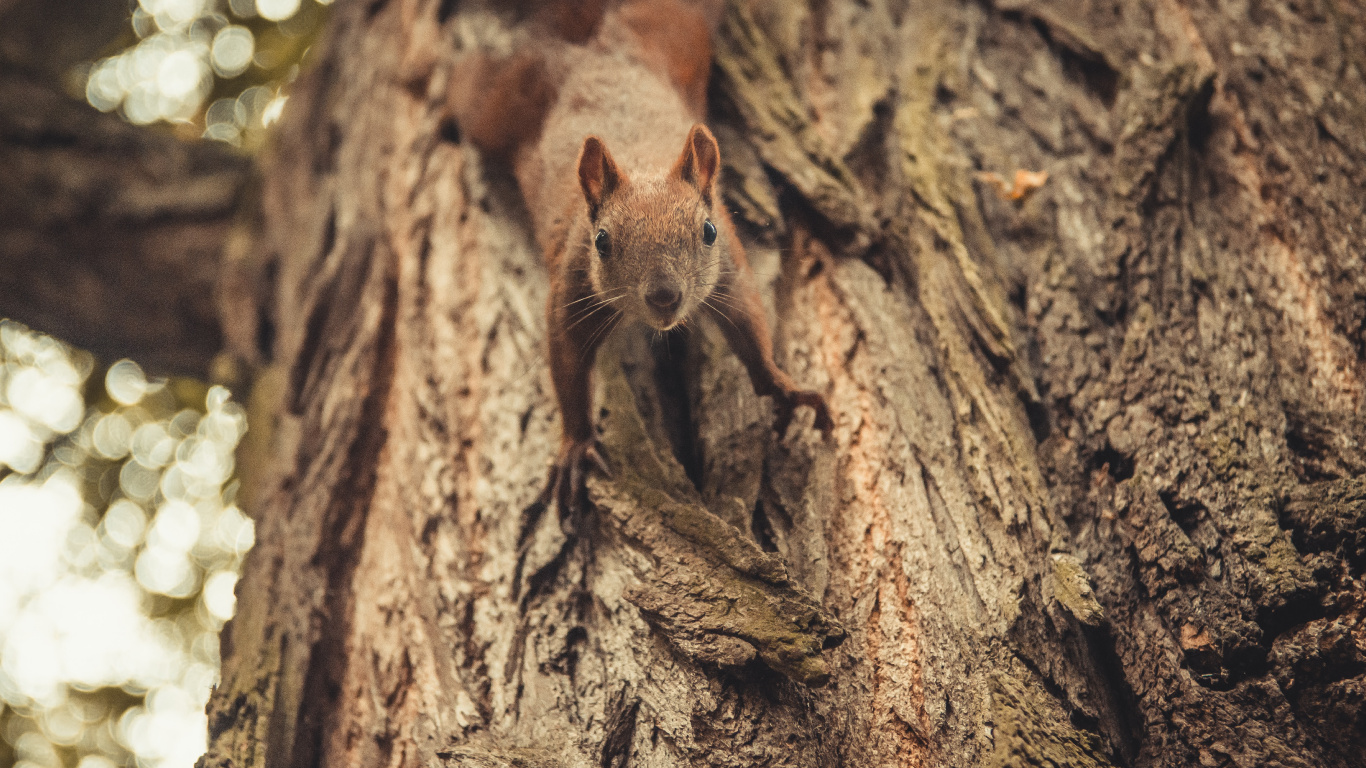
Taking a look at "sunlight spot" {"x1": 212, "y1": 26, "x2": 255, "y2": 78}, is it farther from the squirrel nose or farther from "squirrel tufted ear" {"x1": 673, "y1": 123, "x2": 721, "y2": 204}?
the squirrel nose

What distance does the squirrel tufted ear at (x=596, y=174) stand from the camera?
104 inches

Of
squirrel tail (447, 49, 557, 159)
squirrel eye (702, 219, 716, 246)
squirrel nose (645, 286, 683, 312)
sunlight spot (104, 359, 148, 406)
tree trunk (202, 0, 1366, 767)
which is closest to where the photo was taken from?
tree trunk (202, 0, 1366, 767)

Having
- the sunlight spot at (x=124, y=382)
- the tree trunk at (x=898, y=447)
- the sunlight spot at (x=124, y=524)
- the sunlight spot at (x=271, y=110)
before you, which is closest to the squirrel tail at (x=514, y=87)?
the tree trunk at (x=898, y=447)

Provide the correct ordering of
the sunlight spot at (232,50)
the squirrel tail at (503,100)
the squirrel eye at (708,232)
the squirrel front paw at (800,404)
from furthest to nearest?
1. the sunlight spot at (232,50)
2. the squirrel tail at (503,100)
3. the squirrel eye at (708,232)
4. the squirrel front paw at (800,404)

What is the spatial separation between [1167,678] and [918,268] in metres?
1.36

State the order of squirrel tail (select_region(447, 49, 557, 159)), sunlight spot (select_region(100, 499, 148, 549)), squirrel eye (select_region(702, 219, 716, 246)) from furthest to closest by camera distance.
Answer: sunlight spot (select_region(100, 499, 148, 549)) < squirrel tail (select_region(447, 49, 557, 159)) < squirrel eye (select_region(702, 219, 716, 246))

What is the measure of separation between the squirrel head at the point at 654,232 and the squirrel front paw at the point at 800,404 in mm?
390

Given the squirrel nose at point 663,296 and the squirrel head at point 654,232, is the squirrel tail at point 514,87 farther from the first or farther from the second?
the squirrel nose at point 663,296

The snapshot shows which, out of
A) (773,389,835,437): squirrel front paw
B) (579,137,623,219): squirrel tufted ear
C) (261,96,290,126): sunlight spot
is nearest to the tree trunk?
(773,389,835,437): squirrel front paw

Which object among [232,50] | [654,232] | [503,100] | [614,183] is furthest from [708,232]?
[232,50]

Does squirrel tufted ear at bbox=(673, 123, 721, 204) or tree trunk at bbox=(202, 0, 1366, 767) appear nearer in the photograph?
tree trunk at bbox=(202, 0, 1366, 767)

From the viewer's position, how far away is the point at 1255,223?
2.76m

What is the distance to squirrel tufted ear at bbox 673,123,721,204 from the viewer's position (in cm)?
267

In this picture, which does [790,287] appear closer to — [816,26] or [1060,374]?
[1060,374]
